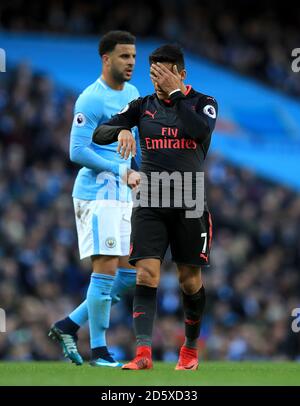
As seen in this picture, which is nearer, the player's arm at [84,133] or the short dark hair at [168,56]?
the short dark hair at [168,56]

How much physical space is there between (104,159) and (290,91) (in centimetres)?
1401

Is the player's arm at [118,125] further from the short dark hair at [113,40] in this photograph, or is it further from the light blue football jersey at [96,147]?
the short dark hair at [113,40]

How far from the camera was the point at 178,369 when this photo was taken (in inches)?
317

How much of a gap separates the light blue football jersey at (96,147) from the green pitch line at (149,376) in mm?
1312

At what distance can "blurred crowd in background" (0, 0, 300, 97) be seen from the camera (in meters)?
22.0

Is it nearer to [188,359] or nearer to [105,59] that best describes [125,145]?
[105,59]

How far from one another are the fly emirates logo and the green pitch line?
1.50 metres

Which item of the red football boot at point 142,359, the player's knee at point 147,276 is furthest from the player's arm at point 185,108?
the red football boot at point 142,359

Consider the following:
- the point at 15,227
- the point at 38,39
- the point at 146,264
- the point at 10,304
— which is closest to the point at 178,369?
the point at 146,264

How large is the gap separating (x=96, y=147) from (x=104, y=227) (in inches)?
24.2

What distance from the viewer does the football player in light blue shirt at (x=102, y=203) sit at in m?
8.62

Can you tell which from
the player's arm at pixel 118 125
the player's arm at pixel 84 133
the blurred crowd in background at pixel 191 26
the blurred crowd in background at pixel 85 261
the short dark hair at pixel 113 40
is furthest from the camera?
the blurred crowd in background at pixel 191 26

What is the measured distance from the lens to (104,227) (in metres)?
8.69
